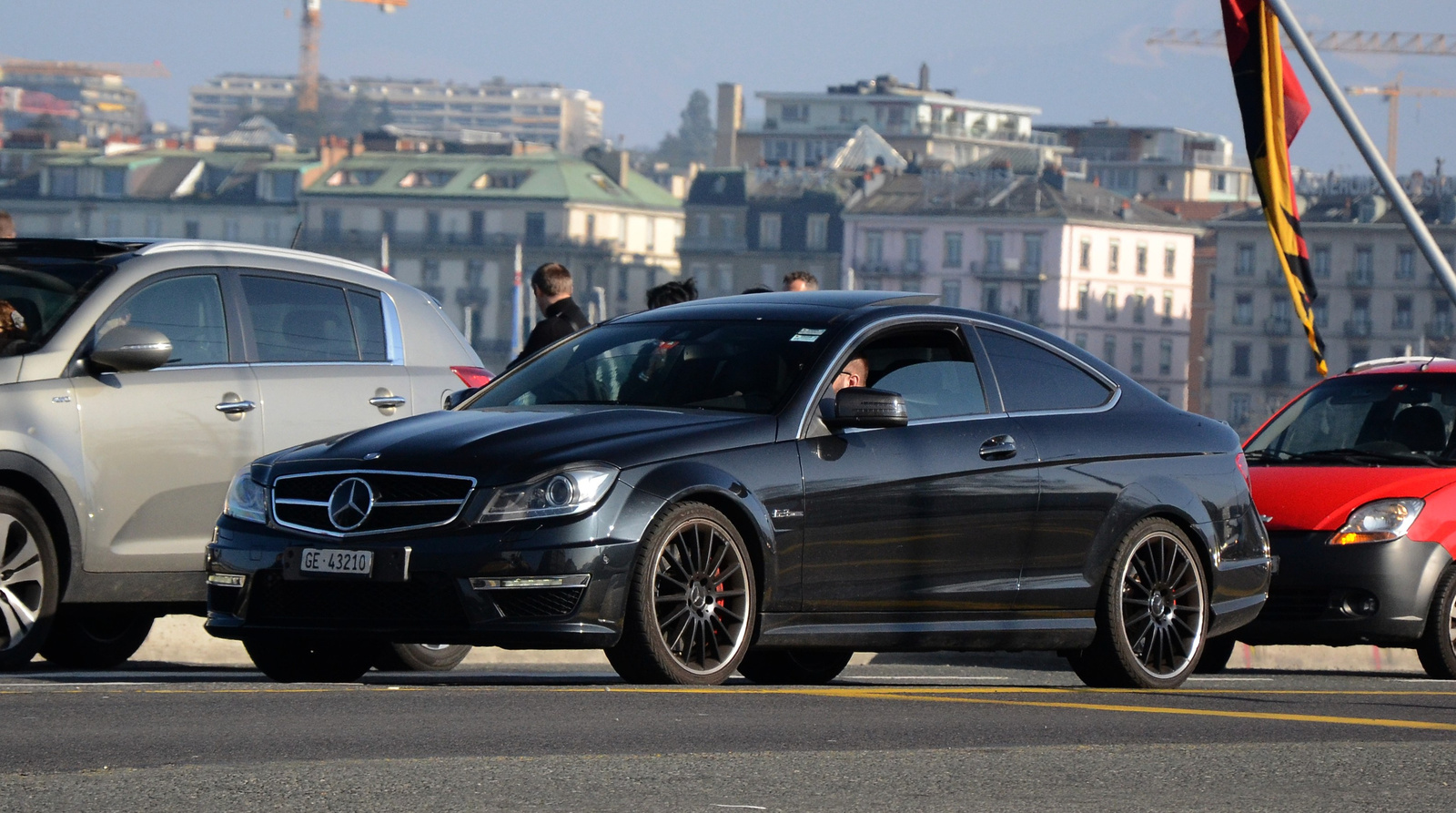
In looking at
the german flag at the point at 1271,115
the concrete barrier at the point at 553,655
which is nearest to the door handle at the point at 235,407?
the concrete barrier at the point at 553,655

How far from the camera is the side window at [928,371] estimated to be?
31.5 feet

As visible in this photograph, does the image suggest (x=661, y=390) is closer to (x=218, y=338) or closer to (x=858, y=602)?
(x=858, y=602)

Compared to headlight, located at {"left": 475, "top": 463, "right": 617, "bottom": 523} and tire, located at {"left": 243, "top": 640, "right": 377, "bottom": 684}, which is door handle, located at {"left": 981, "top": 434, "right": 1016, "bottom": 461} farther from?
tire, located at {"left": 243, "top": 640, "right": 377, "bottom": 684}

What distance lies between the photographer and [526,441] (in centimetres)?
842

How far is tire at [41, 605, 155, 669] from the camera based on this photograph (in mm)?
10969

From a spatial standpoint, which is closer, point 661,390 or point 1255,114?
point 661,390

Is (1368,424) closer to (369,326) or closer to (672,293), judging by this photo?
(672,293)

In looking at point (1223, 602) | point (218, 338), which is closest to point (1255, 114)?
point (1223, 602)

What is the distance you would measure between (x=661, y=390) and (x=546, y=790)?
11.0ft

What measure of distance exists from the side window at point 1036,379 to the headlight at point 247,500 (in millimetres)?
2889

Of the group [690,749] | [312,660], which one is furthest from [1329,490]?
[690,749]

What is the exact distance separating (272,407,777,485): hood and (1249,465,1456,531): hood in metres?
4.71

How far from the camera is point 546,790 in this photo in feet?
19.6

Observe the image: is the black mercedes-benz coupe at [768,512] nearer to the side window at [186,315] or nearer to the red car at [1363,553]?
the side window at [186,315]
